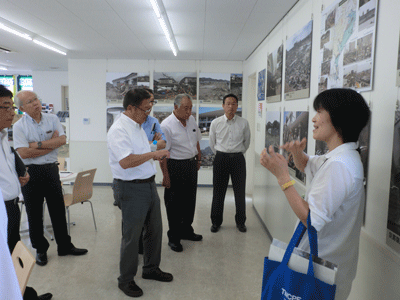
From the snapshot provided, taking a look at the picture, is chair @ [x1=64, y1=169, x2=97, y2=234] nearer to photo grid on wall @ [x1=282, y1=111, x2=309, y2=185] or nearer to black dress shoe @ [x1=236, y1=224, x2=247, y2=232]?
black dress shoe @ [x1=236, y1=224, x2=247, y2=232]

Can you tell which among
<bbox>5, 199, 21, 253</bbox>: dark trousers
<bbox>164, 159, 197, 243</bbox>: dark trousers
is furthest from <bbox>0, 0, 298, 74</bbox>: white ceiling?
<bbox>5, 199, 21, 253</bbox>: dark trousers

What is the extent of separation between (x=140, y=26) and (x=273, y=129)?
8.35 ft

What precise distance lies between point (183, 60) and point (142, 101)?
481 centimetres

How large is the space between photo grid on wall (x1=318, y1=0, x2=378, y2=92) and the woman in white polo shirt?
0.64 metres

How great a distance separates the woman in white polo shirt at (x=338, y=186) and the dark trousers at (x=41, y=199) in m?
2.74

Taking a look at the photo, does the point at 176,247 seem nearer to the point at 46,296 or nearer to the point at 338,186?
the point at 46,296

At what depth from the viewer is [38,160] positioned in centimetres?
321

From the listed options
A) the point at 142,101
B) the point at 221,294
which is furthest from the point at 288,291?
the point at 142,101

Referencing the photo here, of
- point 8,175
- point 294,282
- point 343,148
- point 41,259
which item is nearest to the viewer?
point 294,282

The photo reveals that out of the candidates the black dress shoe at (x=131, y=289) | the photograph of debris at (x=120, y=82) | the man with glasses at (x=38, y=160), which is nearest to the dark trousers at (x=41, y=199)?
the man with glasses at (x=38, y=160)

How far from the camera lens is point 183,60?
23.3 ft

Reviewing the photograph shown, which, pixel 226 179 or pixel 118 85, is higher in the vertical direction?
pixel 118 85

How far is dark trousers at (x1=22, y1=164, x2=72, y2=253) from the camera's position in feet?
10.5

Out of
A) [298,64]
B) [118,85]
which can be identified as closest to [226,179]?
[298,64]
